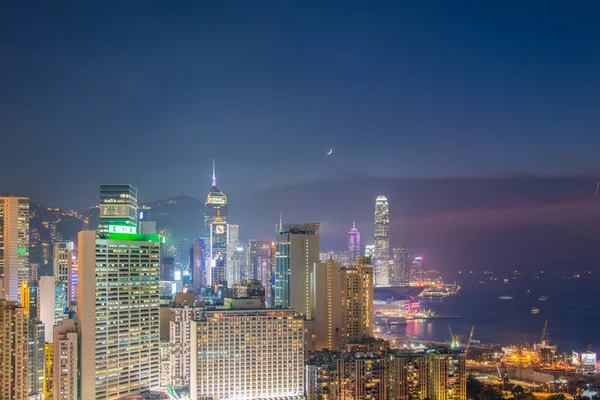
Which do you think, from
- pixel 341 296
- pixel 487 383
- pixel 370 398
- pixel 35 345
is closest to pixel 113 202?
pixel 35 345

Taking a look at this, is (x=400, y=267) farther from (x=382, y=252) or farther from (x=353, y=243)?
(x=353, y=243)

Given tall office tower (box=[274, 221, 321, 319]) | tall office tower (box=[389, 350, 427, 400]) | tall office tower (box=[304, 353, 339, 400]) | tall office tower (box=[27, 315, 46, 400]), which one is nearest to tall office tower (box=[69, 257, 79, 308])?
tall office tower (box=[27, 315, 46, 400])

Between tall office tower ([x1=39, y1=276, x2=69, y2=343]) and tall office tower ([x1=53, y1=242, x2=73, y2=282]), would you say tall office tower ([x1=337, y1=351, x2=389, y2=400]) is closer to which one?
tall office tower ([x1=39, y1=276, x2=69, y2=343])

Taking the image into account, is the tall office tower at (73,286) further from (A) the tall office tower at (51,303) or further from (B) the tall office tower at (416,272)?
(B) the tall office tower at (416,272)

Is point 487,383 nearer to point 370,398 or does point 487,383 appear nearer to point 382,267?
point 370,398

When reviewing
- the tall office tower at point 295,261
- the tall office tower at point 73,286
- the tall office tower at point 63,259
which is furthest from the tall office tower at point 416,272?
the tall office tower at point 73,286

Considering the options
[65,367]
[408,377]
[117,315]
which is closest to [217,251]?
[408,377]
